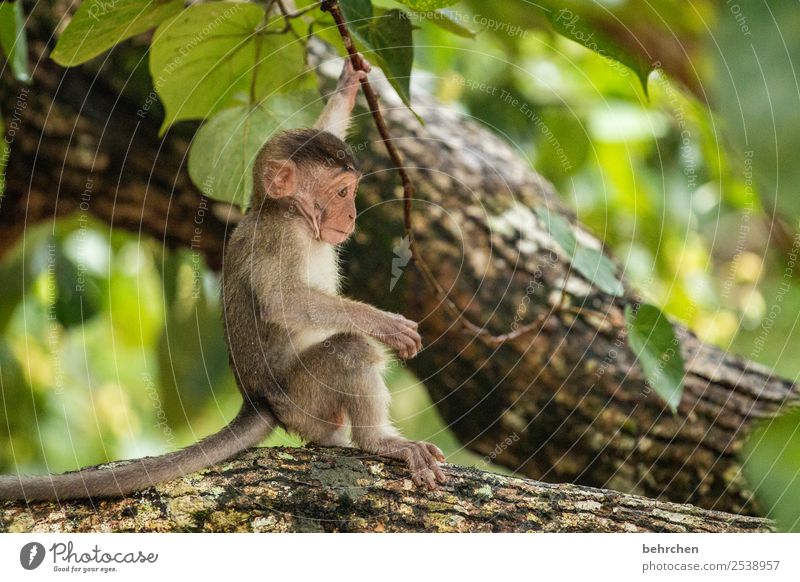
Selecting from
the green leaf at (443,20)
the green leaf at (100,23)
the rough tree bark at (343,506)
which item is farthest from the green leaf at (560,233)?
the green leaf at (100,23)

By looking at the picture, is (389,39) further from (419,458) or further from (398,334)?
(419,458)

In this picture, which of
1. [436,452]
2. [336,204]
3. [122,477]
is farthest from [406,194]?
[122,477]

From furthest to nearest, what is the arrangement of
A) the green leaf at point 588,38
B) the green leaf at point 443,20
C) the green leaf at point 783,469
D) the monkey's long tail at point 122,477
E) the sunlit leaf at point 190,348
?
the sunlit leaf at point 190,348
the green leaf at point 443,20
the green leaf at point 588,38
the monkey's long tail at point 122,477
the green leaf at point 783,469

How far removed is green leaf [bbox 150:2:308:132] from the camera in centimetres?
212

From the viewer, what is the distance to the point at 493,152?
307 centimetres

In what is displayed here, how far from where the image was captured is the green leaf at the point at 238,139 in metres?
2.24

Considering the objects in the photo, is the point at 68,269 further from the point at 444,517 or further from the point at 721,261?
the point at 721,261

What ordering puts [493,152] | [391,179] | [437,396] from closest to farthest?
[391,179] < [437,396] < [493,152]

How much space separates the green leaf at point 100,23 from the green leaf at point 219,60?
0.05m

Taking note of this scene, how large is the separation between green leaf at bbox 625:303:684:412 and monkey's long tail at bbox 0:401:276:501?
1.10 metres

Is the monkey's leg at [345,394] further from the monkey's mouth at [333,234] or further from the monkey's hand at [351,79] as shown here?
the monkey's hand at [351,79]

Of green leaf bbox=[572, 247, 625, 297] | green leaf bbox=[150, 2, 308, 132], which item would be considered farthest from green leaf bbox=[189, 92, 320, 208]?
green leaf bbox=[572, 247, 625, 297]

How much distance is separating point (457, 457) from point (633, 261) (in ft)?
4.11
